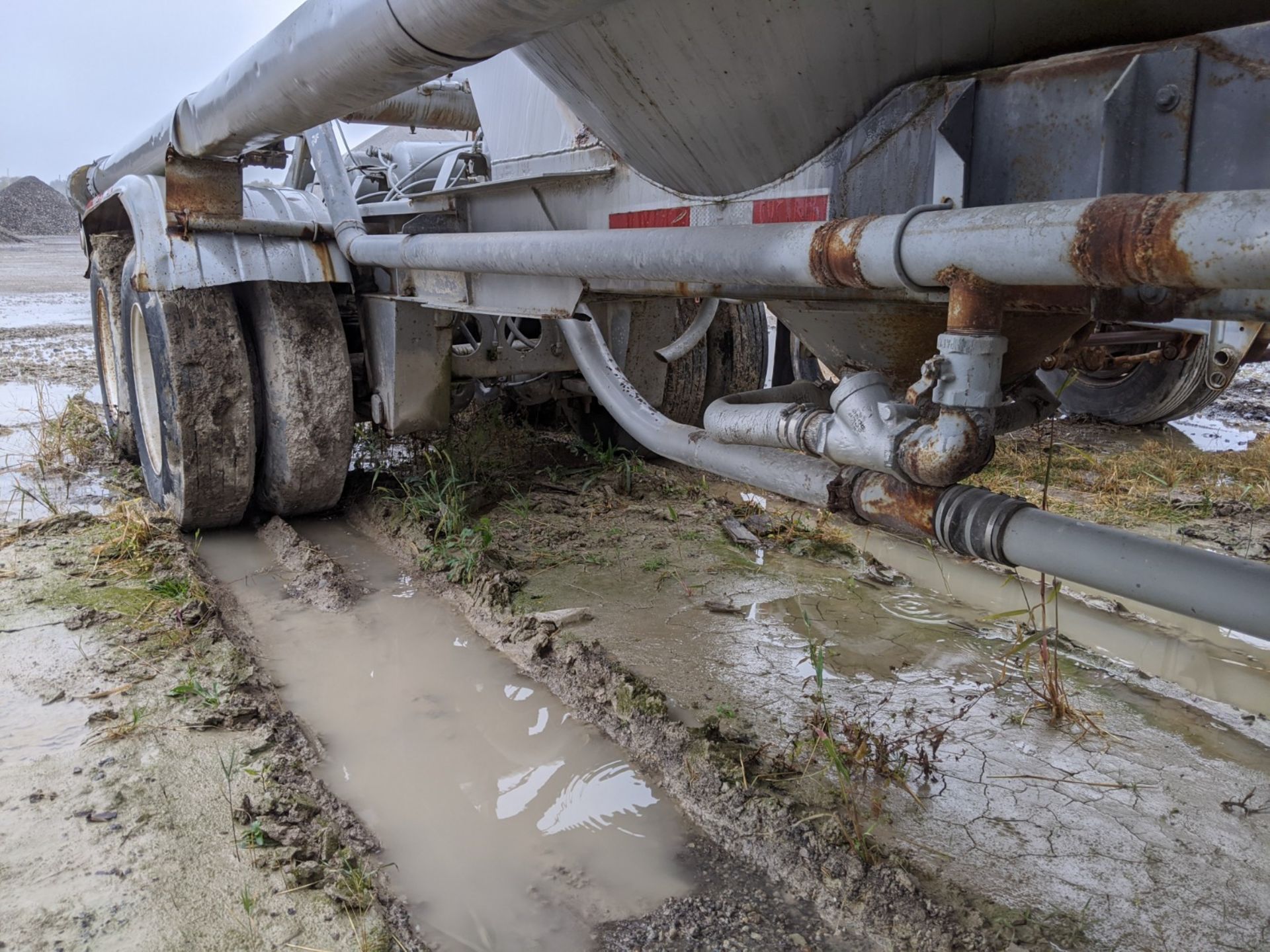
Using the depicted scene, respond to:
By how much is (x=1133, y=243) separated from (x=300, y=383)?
302 cm

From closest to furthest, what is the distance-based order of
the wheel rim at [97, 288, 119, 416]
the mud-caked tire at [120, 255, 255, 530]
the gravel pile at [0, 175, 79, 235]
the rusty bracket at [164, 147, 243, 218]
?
1. the rusty bracket at [164, 147, 243, 218]
2. the mud-caked tire at [120, 255, 255, 530]
3. the wheel rim at [97, 288, 119, 416]
4. the gravel pile at [0, 175, 79, 235]

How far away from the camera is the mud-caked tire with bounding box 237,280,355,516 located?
3.57m

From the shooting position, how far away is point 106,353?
16.3 ft

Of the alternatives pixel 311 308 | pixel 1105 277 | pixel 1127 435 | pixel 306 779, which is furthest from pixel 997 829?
pixel 1127 435

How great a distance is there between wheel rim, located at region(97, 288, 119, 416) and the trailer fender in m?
1.12

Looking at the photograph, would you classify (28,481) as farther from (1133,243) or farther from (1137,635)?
(1133,243)

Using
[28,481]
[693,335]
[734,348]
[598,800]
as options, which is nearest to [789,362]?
[734,348]

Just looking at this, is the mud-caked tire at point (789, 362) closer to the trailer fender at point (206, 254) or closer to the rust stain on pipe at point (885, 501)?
the trailer fender at point (206, 254)

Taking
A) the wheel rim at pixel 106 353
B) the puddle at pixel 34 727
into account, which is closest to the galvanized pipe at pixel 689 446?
the puddle at pixel 34 727

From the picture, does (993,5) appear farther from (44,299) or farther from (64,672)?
(44,299)

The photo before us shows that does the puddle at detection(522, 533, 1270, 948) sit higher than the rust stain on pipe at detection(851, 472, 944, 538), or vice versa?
the rust stain on pipe at detection(851, 472, 944, 538)

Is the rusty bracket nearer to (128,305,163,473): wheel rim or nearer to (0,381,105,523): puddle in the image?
(128,305,163,473): wheel rim

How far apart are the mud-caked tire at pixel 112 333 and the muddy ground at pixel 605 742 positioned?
2.64 feet

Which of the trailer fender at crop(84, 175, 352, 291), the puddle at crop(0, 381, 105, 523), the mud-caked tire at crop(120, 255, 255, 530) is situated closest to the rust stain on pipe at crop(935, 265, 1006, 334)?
the trailer fender at crop(84, 175, 352, 291)
